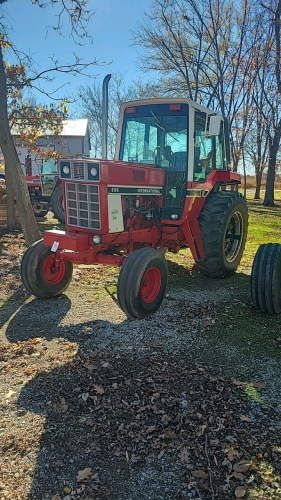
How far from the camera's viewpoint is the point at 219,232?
642 centimetres

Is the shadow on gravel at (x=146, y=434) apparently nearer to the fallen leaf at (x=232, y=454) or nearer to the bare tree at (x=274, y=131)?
the fallen leaf at (x=232, y=454)

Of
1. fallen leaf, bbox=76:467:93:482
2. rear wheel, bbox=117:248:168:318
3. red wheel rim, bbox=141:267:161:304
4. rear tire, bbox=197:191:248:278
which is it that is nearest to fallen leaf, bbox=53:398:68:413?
fallen leaf, bbox=76:467:93:482

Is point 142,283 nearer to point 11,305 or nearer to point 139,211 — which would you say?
point 139,211

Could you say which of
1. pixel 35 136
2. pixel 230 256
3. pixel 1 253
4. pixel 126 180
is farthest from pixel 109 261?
pixel 35 136

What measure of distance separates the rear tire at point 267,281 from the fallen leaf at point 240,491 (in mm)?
2976

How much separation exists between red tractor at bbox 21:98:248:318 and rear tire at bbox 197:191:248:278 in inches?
0.6

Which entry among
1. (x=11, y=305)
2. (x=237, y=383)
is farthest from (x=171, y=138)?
(x=237, y=383)

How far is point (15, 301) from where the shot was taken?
5.91 metres

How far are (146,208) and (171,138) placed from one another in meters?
1.13

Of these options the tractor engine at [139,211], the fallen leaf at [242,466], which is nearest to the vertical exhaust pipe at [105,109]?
the tractor engine at [139,211]

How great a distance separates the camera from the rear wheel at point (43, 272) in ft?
18.5

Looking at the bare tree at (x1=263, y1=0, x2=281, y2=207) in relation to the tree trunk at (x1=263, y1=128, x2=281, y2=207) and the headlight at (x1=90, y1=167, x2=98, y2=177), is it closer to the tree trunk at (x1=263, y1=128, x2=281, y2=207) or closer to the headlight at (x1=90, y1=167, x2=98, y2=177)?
the tree trunk at (x1=263, y1=128, x2=281, y2=207)

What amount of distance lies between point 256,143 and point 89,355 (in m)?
25.4

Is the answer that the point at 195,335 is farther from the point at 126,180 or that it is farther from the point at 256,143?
the point at 256,143
